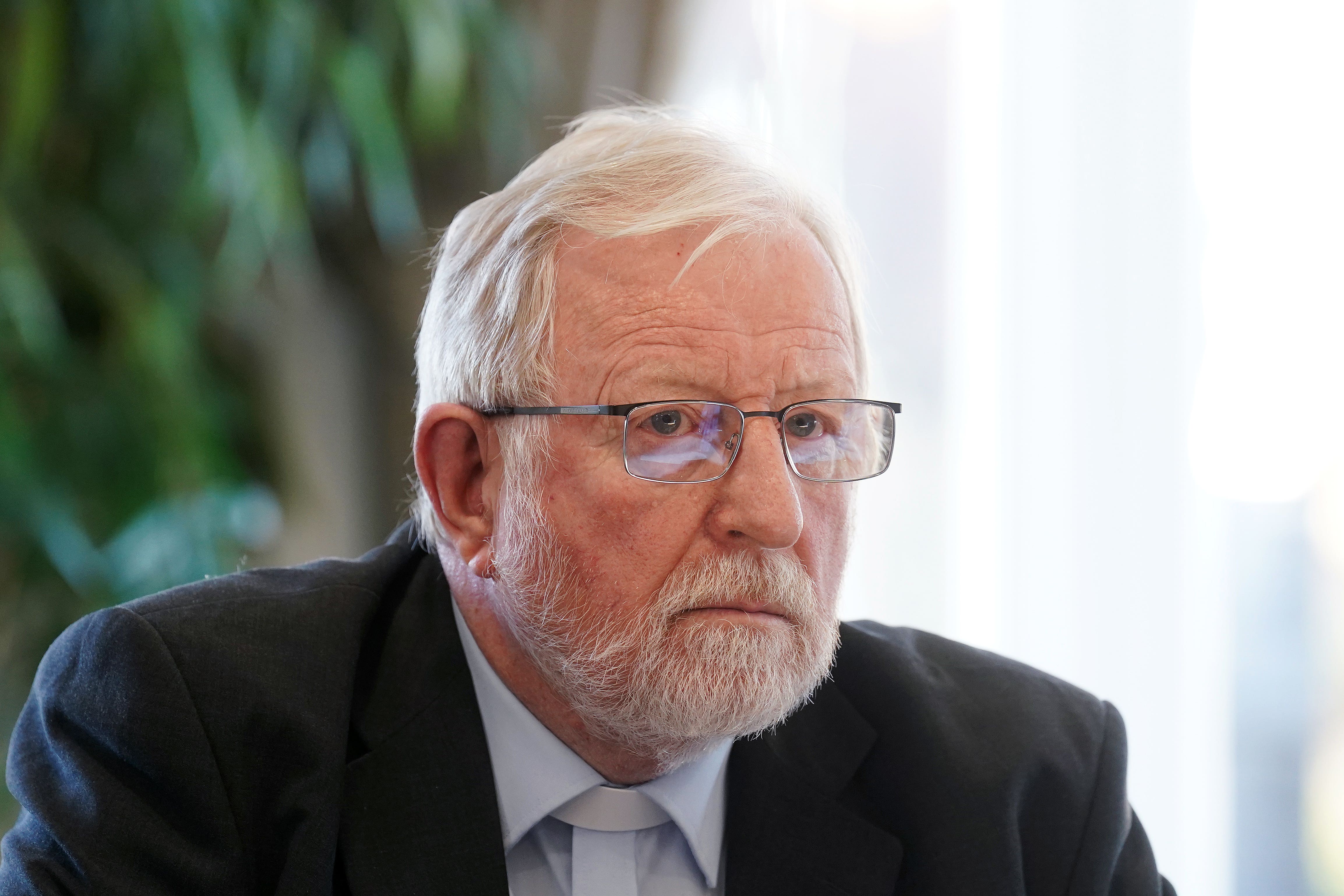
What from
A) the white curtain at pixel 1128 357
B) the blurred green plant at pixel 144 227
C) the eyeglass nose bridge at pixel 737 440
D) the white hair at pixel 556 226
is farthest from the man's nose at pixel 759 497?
the blurred green plant at pixel 144 227

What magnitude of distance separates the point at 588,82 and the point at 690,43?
31 cm

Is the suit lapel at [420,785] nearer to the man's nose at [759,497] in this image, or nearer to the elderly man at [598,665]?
the elderly man at [598,665]

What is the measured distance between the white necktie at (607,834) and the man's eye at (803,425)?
1.37ft

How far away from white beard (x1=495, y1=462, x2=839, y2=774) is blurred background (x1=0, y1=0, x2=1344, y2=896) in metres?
0.59

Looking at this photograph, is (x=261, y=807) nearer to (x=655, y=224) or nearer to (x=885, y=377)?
(x=655, y=224)

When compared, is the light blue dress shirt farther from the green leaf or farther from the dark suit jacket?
the green leaf

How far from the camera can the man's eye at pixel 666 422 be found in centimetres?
111

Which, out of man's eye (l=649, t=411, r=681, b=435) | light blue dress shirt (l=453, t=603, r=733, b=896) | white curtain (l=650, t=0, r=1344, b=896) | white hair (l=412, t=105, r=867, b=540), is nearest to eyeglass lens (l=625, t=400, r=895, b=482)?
man's eye (l=649, t=411, r=681, b=435)

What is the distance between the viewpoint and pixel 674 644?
1.09 metres

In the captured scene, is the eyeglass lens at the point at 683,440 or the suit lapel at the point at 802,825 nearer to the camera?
the eyeglass lens at the point at 683,440

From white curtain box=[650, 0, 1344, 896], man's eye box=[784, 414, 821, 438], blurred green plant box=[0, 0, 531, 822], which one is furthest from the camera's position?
blurred green plant box=[0, 0, 531, 822]

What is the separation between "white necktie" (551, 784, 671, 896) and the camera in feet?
3.82

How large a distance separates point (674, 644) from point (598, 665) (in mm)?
85

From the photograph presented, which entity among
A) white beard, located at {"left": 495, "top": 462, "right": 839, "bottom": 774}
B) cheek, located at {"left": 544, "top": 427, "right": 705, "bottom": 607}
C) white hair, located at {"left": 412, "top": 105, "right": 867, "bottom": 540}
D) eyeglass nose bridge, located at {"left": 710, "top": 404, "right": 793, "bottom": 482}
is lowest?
white beard, located at {"left": 495, "top": 462, "right": 839, "bottom": 774}
